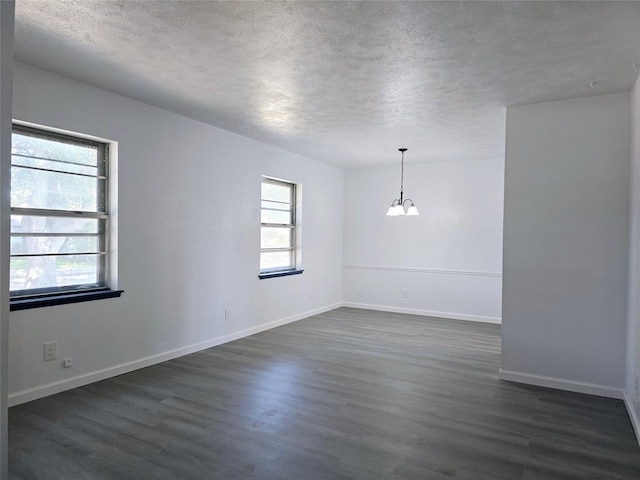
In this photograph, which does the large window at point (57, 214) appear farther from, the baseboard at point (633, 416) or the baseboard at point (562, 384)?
the baseboard at point (633, 416)

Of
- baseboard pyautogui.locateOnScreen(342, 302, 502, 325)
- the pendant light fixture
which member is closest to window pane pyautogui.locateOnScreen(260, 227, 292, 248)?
the pendant light fixture

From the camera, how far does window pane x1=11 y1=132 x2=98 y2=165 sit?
3195 mm

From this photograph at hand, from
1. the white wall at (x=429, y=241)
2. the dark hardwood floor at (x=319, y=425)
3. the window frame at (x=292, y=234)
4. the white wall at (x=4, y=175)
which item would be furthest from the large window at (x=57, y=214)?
the white wall at (x=429, y=241)

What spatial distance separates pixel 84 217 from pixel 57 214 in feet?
0.77

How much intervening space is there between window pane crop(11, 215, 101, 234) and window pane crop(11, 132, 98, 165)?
0.50 meters

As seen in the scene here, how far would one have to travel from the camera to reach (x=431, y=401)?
3.31m

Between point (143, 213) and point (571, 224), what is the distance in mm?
3951

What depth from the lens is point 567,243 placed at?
143 inches

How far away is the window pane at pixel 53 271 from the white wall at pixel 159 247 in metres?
0.23

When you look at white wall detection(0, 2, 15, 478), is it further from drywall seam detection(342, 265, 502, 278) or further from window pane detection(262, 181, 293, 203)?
drywall seam detection(342, 265, 502, 278)

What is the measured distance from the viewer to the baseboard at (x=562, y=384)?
3455mm

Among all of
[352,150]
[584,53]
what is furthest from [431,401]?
[352,150]

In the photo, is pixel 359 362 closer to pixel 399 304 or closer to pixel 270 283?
pixel 270 283

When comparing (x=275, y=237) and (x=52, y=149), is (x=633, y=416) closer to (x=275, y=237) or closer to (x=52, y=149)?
(x=275, y=237)
